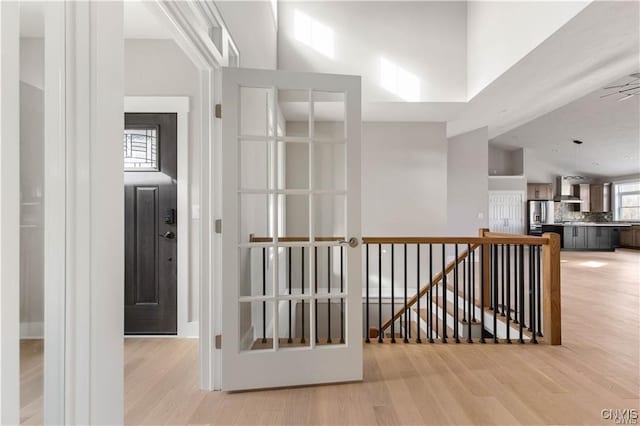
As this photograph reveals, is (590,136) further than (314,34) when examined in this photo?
Yes

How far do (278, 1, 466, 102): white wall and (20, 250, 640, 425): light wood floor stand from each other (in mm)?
3130

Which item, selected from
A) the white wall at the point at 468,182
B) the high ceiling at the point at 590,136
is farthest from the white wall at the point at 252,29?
the high ceiling at the point at 590,136

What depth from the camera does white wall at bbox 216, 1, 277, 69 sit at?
2.24 metres

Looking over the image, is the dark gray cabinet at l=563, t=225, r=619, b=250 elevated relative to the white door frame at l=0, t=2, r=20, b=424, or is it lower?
lower

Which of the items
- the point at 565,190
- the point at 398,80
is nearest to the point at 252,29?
the point at 398,80

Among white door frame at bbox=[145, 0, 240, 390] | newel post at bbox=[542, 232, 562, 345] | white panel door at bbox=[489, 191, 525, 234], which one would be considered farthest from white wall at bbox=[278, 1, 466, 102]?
white panel door at bbox=[489, 191, 525, 234]

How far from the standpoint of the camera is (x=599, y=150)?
1046 centimetres

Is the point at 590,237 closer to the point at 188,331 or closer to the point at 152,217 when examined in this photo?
the point at 188,331

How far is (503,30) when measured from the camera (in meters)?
3.50

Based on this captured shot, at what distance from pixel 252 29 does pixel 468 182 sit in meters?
→ 5.94

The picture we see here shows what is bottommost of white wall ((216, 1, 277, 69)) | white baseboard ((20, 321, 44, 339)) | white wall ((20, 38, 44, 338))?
white baseboard ((20, 321, 44, 339))

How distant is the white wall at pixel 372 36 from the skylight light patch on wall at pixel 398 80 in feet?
0.19

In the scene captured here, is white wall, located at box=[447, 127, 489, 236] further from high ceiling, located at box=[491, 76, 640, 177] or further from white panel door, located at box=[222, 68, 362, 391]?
white panel door, located at box=[222, 68, 362, 391]

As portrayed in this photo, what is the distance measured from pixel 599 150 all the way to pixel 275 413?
41.1ft
